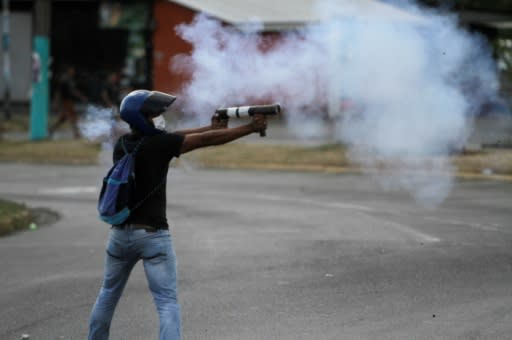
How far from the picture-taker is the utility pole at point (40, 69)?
23.8 m

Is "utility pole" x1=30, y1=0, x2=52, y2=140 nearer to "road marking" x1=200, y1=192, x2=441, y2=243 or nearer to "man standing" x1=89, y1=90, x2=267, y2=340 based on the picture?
"road marking" x1=200, y1=192, x2=441, y2=243

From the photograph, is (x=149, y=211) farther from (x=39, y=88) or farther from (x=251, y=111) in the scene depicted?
(x=39, y=88)

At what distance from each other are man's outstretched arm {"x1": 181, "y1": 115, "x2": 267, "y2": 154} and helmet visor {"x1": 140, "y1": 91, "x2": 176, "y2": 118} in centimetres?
25

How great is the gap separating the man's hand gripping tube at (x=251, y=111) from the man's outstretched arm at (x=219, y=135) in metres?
0.05

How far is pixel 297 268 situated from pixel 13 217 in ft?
16.5

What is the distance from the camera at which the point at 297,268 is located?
9.42m

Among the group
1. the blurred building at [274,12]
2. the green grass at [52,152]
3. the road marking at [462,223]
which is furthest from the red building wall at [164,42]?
the road marking at [462,223]

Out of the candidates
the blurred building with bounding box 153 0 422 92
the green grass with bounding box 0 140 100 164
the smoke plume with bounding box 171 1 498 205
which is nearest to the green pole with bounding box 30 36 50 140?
the green grass with bounding box 0 140 100 164

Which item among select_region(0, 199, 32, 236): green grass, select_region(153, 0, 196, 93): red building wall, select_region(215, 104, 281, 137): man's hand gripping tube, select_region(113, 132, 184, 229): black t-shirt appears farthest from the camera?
select_region(153, 0, 196, 93): red building wall

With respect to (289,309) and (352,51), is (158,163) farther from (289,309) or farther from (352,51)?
(352,51)

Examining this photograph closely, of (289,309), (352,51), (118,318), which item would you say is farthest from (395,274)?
(352,51)

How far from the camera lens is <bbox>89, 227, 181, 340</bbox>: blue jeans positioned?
6094 mm

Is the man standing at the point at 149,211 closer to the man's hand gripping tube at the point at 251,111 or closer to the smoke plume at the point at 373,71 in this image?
the man's hand gripping tube at the point at 251,111

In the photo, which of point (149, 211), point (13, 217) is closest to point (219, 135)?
point (149, 211)
